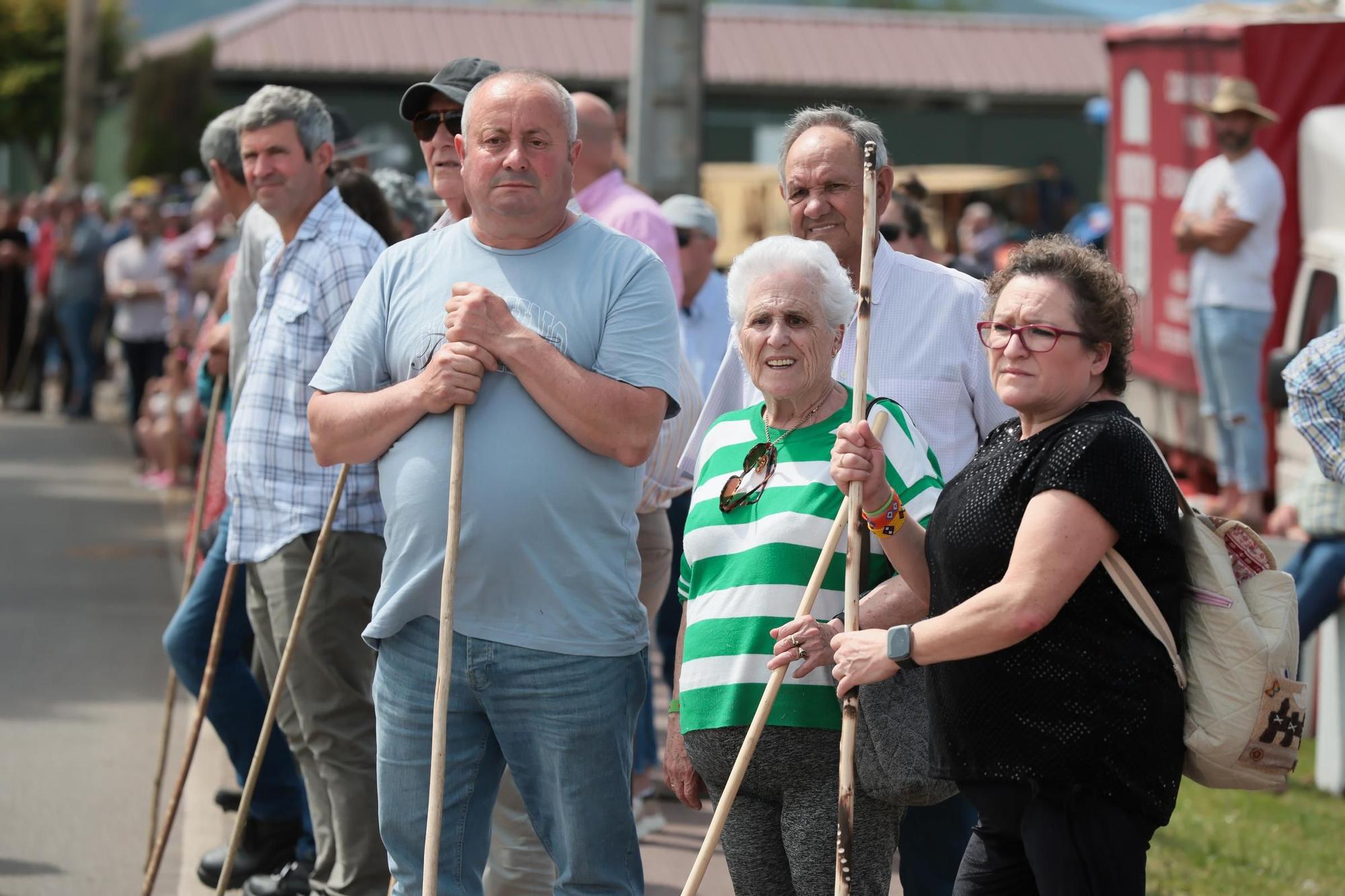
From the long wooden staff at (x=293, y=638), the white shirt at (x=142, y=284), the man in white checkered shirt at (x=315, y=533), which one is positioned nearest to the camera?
the long wooden staff at (x=293, y=638)

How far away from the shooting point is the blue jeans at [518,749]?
358cm

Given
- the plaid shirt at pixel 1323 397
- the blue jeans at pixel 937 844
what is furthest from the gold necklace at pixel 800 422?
the plaid shirt at pixel 1323 397

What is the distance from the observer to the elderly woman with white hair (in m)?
3.53

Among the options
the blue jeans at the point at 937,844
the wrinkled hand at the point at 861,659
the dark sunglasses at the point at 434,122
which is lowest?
the blue jeans at the point at 937,844

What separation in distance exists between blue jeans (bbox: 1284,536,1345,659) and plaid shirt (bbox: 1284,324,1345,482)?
1.55 meters

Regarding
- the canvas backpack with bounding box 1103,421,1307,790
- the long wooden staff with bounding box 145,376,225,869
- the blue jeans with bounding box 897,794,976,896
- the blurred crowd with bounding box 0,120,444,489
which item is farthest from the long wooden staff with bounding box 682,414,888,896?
the blurred crowd with bounding box 0,120,444,489

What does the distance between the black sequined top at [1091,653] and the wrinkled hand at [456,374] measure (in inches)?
A: 38.7

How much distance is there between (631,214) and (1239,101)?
4.28m

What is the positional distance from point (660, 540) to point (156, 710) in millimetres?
3342

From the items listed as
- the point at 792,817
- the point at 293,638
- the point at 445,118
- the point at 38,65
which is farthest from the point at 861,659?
the point at 38,65

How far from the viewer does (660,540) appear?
5.45m

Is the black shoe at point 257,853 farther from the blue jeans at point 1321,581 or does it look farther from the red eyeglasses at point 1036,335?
the blue jeans at point 1321,581

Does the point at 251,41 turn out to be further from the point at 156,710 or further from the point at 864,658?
the point at 864,658

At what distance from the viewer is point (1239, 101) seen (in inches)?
346
